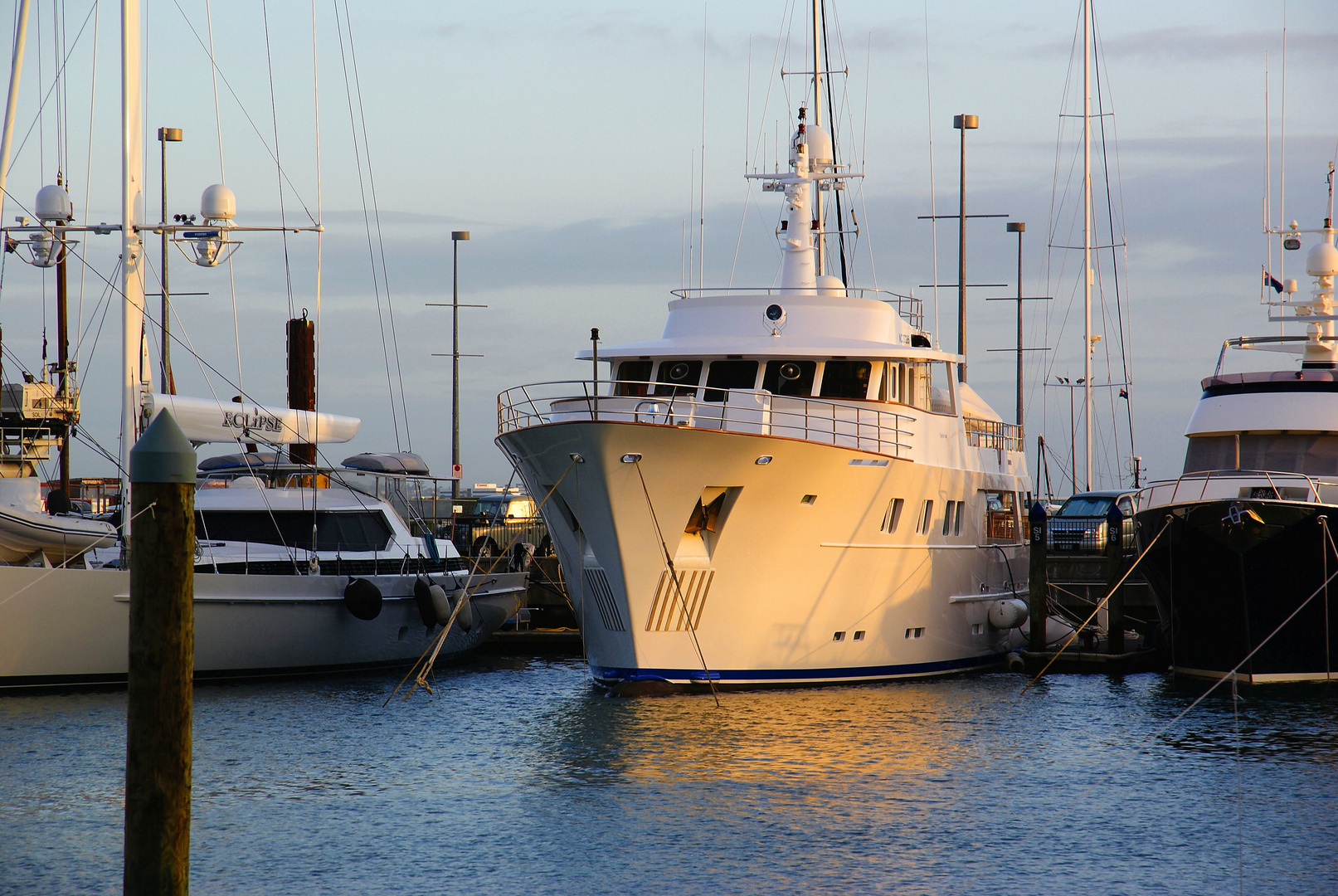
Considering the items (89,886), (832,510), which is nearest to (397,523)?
(832,510)

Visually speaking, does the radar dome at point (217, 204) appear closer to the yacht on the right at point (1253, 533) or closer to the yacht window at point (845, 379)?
the yacht window at point (845, 379)

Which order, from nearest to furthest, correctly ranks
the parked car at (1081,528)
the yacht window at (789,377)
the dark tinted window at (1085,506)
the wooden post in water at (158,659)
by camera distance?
the wooden post in water at (158,659) → the yacht window at (789,377) → the parked car at (1081,528) → the dark tinted window at (1085,506)

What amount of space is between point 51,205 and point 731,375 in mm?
12699

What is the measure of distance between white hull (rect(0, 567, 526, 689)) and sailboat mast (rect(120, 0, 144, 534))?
77.7 inches

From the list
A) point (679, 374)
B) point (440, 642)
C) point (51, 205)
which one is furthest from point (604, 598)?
point (51, 205)

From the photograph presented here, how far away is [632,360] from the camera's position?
765 inches

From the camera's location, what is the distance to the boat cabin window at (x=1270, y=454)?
1917 cm

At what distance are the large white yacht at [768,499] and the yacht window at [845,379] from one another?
0.08 feet

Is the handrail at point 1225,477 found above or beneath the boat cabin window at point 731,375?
beneath

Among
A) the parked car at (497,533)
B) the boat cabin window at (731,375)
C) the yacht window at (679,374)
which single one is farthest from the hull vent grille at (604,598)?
the parked car at (497,533)

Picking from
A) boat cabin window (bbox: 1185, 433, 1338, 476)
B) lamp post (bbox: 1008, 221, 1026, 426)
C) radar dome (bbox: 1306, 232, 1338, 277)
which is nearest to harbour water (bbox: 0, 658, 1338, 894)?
boat cabin window (bbox: 1185, 433, 1338, 476)

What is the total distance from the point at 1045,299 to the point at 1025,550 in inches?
766

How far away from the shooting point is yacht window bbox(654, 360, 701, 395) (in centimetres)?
1886

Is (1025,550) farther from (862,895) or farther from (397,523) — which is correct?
(862,895)
